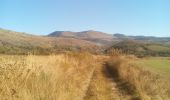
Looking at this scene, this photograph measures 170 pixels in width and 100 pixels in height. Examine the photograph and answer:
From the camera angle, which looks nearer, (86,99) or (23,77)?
(23,77)

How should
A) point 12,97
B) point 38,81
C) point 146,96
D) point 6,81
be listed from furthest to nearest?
point 146,96, point 38,81, point 6,81, point 12,97

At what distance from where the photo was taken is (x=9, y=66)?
7.26 meters

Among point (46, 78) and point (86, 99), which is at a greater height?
point (46, 78)

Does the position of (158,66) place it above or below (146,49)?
above

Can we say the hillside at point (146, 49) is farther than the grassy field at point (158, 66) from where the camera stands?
Yes

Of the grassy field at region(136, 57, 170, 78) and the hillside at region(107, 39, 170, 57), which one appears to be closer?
the grassy field at region(136, 57, 170, 78)

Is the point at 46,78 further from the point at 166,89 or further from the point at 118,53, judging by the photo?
the point at 118,53

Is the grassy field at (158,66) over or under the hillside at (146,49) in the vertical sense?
over

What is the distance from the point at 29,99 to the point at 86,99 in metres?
3.55

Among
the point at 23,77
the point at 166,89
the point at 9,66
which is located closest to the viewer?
the point at 9,66

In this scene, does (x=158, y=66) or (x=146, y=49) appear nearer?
(x=158, y=66)

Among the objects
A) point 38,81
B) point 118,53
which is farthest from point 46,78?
point 118,53

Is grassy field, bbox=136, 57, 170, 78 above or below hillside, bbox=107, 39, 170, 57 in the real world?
above

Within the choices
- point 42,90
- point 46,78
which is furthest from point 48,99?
point 46,78
